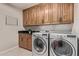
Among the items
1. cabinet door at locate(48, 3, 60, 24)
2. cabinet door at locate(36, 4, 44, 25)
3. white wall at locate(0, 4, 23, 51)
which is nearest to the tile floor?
white wall at locate(0, 4, 23, 51)

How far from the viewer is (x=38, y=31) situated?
141 cm

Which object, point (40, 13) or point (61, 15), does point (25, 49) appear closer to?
point (40, 13)

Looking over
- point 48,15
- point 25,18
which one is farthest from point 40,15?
point 25,18

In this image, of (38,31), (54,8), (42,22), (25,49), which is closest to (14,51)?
(25,49)

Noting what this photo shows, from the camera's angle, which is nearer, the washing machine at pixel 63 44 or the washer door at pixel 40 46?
the washing machine at pixel 63 44

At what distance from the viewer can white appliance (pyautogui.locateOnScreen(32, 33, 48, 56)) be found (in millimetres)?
1392

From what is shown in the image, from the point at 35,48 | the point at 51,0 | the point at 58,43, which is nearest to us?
the point at 51,0

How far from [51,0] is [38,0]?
0.16m

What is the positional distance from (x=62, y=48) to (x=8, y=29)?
930mm

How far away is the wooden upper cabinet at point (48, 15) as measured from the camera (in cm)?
132

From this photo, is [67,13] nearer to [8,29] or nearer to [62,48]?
[62,48]

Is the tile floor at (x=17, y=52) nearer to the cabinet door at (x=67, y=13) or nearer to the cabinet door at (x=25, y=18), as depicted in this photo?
the cabinet door at (x=25, y=18)

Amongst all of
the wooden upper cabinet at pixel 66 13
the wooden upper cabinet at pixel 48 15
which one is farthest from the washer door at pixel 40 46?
the wooden upper cabinet at pixel 66 13

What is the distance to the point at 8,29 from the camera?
134cm
